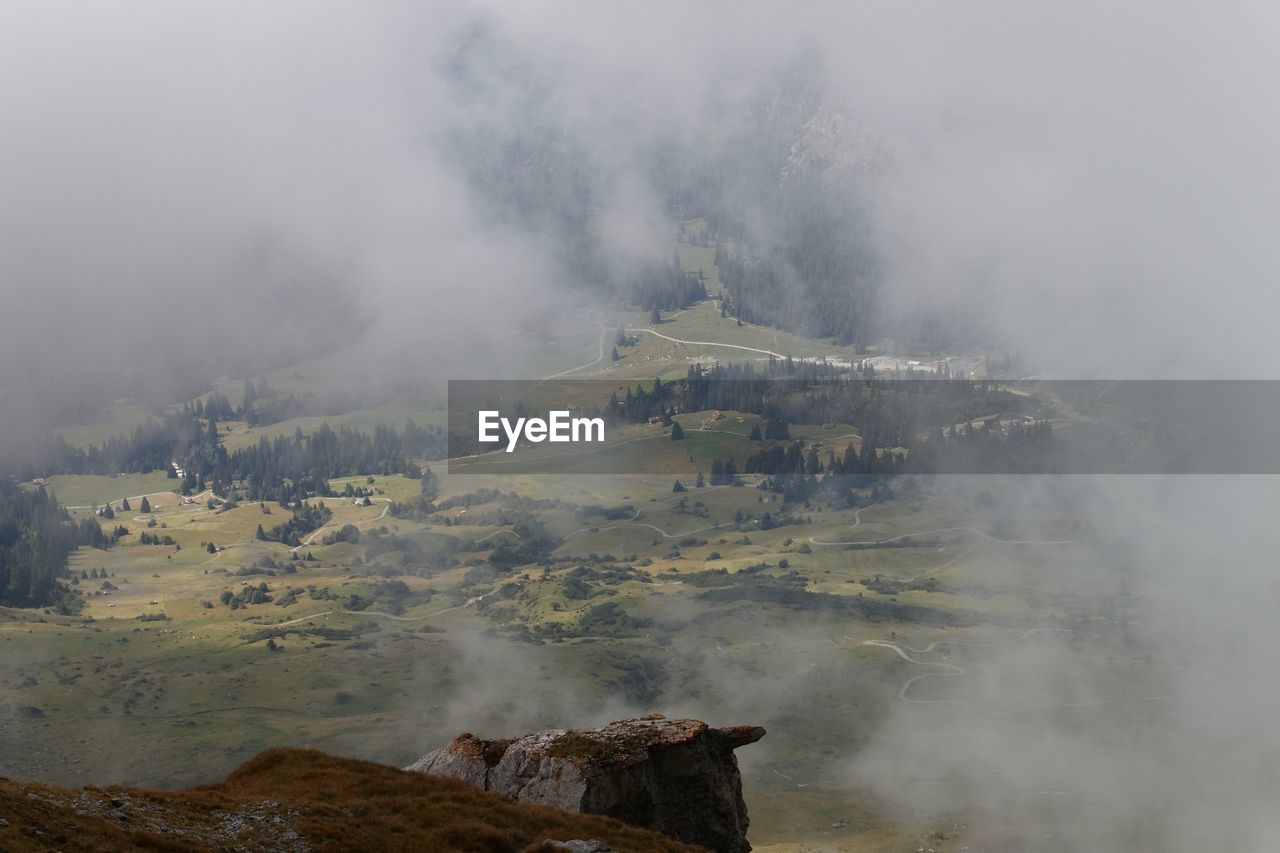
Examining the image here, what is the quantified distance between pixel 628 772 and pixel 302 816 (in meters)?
22.0

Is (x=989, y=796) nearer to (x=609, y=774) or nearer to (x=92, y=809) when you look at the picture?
(x=609, y=774)

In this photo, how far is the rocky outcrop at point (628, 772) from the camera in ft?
249

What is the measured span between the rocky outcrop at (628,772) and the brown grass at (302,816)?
4283 mm

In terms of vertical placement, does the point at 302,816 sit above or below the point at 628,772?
above

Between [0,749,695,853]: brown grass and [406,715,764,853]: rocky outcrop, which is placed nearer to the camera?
[0,749,695,853]: brown grass

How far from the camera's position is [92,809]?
2186 inches

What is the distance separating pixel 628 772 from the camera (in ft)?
255

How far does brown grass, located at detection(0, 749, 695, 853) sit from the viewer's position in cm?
5244

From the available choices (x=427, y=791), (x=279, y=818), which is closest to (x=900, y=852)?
(x=427, y=791)

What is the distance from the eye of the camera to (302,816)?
6203cm

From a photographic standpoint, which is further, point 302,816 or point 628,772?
point 628,772

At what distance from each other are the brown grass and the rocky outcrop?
4.28 meters

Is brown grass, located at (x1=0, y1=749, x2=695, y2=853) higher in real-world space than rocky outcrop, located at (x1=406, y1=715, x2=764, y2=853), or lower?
higher

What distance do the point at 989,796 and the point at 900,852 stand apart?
114ft
